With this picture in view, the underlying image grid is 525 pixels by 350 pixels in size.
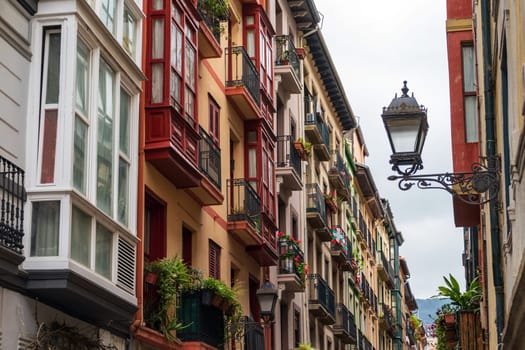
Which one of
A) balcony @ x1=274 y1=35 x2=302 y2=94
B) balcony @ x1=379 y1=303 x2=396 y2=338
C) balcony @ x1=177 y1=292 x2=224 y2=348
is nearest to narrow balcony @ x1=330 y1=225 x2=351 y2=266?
balcony @ x1=274 y1=35 x2=302 y2=94

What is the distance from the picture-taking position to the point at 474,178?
12078 mm

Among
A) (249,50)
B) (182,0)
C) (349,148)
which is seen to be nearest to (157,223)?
(182,0)

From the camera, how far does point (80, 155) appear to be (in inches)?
595

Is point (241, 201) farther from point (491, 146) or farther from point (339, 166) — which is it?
point (339, 166)

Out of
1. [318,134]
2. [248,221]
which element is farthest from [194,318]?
[318,134]

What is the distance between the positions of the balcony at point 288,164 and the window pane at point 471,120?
35.0 feet

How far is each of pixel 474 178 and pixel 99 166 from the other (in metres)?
5.98

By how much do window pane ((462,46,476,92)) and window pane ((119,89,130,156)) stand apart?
7.83 meters

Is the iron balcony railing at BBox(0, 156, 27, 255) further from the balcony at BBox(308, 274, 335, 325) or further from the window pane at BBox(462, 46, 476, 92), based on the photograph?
the balcony at BBox(308, 274, 335, 325)

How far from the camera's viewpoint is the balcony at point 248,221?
84.7ft

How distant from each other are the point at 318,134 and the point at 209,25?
15.9 meters

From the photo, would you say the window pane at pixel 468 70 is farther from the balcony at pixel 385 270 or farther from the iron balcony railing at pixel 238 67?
the balcony at pixel 385 270

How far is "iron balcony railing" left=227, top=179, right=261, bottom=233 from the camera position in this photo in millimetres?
25969

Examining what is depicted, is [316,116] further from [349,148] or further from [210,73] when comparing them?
[210,73]
